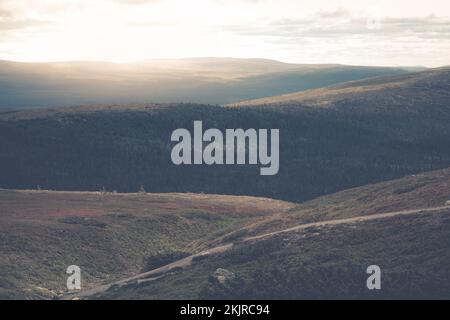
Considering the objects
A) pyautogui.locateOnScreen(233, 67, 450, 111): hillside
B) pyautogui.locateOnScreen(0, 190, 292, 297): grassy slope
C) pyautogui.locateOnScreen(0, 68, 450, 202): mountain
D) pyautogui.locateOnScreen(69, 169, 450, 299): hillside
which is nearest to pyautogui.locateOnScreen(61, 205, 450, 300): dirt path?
pyautogui.locateOnScreen(69, 169, 450, 299): hillside

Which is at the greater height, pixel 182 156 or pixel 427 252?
pixel 182 156

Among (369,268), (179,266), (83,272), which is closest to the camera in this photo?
(369,268)

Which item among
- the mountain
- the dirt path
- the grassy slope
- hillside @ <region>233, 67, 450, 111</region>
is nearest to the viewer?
the dirt path

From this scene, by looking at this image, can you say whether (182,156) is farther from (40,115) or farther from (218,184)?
(40,115)

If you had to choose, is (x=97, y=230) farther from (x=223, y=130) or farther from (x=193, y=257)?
(x=223, y=130)

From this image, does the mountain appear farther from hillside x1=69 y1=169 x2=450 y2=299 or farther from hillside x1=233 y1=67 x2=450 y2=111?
hillside x1=69 y1=169 x2=450 y2=299

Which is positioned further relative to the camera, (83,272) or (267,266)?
(83,272)

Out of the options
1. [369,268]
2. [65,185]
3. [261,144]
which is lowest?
[369,268]

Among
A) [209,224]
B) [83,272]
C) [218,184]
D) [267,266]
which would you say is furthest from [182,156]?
[267,266]
